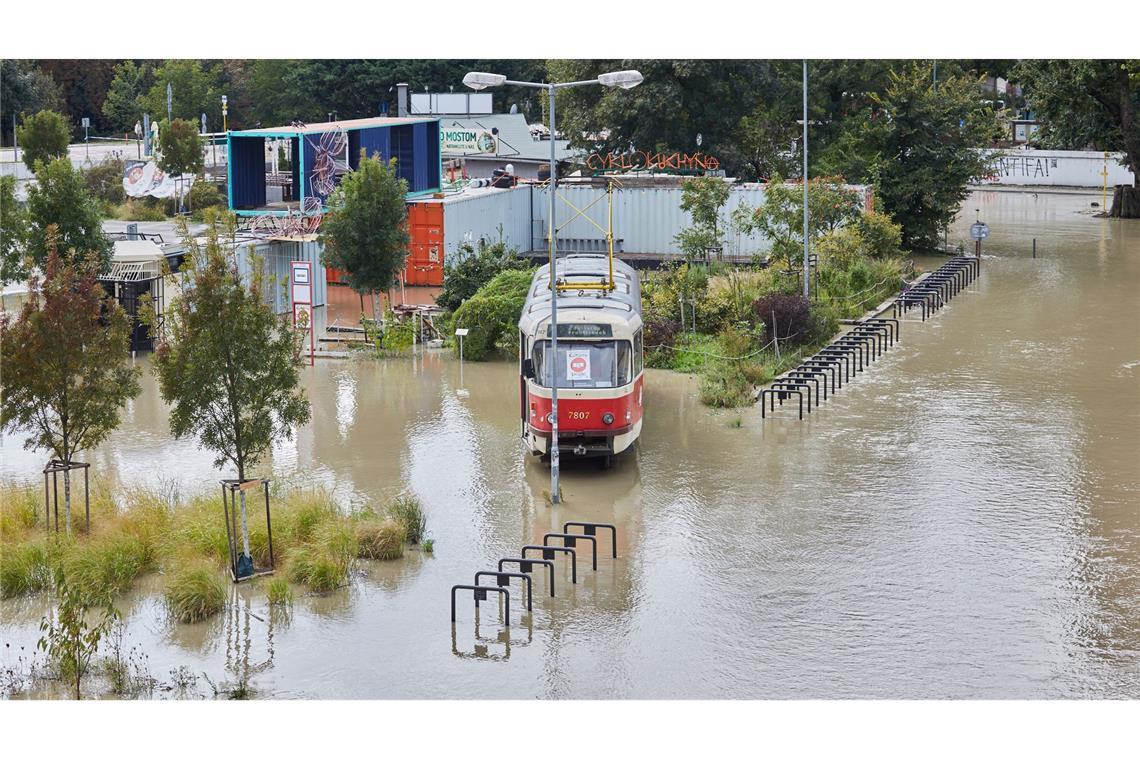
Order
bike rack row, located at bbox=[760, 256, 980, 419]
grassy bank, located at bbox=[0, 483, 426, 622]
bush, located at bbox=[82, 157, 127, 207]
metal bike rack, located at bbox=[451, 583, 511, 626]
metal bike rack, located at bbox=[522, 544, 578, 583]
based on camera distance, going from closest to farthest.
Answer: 1. metal bike rack, located at bbox=[451, 583, 511, 626]
2. grassy bank, located at bbox=[0, 483, 426, 622]
3. metal bike rack, located at bbox=[522, 544, 578, 583]
4. bike rack row, located at bbox=[760, 256, 980, 419]
5. bush, located at bbox=[82, 157, 127, 207]

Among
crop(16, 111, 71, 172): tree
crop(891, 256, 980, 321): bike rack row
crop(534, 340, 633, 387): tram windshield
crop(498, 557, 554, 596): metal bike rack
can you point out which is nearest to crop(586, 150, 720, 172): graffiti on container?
crop(891, 256, 980, 321): bike rack row

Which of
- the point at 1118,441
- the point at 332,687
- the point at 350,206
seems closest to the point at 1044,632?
the point at 332,687

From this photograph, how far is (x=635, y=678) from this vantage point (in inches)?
676

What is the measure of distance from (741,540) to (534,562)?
149 inches

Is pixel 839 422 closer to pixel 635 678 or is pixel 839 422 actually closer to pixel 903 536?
pixel 903 536

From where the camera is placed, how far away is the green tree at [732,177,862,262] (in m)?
42.7

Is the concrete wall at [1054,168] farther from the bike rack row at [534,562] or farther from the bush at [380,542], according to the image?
the bush at [380,542]

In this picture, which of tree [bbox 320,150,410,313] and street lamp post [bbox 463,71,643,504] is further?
tree [bbox 320,150,410,313]

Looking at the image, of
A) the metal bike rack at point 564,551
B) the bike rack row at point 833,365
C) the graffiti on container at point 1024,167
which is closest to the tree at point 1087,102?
the graffiti on container at point 1024,167

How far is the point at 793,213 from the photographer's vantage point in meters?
42.9

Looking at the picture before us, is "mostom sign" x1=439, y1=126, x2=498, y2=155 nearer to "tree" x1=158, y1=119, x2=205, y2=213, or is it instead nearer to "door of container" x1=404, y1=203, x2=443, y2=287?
"tree" x1=158, y1=119, x2=205, y2=213

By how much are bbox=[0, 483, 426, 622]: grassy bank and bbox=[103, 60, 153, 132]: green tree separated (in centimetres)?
6343

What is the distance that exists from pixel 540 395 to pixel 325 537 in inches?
226

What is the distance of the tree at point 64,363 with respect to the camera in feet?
70.6
